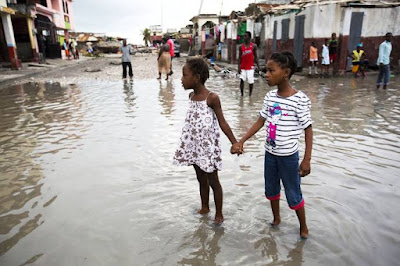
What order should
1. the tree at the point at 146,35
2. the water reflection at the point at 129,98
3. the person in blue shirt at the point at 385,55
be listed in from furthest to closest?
the tree at the point at 146,35 → the person in blue shirt at the point at 385,55 → the water reflection at the point at 129,98

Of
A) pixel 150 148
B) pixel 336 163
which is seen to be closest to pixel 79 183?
pixel 150 148

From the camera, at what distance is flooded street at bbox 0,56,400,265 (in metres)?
2.58

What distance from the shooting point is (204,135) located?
9.12 ft

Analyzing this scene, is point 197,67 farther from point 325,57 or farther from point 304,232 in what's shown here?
point 325,57

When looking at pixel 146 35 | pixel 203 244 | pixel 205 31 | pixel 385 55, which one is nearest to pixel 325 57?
pixel 385 55

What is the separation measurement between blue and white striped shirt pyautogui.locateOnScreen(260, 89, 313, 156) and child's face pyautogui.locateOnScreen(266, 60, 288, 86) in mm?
112

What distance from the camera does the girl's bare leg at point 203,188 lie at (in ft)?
9.83

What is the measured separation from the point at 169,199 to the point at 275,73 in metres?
1.82

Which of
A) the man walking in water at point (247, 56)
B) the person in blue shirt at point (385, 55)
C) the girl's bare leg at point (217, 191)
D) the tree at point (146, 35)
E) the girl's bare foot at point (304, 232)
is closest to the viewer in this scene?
the girl's bare foot at point (304, 232)

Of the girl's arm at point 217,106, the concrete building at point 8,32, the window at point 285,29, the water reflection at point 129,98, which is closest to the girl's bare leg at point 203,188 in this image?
the girl's arm at point 217,106

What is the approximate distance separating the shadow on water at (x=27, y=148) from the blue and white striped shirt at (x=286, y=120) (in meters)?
2.36

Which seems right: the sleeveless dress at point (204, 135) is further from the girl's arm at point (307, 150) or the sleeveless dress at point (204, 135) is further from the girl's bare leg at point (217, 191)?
Answer: the girl's arm at point (307, 150)

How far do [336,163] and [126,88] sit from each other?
Answer: 354 inches

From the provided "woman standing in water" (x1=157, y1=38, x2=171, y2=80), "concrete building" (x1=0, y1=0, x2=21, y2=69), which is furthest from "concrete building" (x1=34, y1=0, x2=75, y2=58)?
"woman standing in water" (x1=157, y1=38, x2=171, y2=80)
